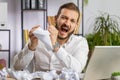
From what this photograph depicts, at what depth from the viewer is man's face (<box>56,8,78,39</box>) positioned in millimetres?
2330

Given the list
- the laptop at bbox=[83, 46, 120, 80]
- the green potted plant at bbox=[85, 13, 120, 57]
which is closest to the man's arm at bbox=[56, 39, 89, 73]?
the laptop at bbox=[83, 46, 120, 80]

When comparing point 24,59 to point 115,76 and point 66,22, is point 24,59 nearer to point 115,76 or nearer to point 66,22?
point 66,22

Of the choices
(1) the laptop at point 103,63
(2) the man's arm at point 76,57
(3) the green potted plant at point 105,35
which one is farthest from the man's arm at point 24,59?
(3) the green potted plant at point 105,35

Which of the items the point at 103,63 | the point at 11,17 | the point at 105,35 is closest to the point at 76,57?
the point at 103,63

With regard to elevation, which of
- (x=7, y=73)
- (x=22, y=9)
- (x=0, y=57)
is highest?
(x=22, y=9)

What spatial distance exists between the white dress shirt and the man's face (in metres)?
0.09

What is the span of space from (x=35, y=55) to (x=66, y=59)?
34 centimetres

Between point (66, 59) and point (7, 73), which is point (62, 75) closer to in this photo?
point (7, 73)

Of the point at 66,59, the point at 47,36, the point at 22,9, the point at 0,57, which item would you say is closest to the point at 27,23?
the point at 22,9

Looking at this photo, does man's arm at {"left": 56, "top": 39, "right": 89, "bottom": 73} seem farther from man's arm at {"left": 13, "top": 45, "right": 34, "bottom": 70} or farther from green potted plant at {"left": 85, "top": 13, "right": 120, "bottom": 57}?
green potted plant at {"left": 85, "top": 13, "right": 120, "bottom": 57}

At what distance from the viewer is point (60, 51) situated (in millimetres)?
1844

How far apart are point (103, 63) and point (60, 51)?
0.40 metres

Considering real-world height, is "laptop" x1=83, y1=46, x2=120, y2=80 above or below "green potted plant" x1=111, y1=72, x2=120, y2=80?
above

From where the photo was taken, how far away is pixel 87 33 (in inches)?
184
